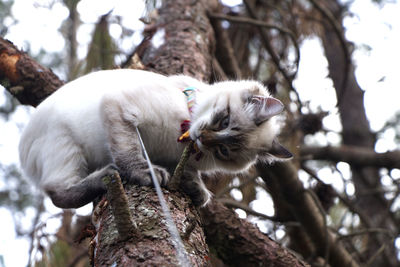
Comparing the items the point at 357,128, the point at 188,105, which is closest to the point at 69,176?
the point at 188,105

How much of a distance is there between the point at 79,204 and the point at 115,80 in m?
0.69

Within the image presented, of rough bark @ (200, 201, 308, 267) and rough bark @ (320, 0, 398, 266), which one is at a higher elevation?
rough bark @ (200, 201, 308, 267)

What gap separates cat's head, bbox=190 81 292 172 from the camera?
7.03 feet

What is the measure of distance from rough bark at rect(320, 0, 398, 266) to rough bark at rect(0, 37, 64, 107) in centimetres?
286

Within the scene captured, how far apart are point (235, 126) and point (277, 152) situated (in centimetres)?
35

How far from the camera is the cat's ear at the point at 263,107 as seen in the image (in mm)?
2213

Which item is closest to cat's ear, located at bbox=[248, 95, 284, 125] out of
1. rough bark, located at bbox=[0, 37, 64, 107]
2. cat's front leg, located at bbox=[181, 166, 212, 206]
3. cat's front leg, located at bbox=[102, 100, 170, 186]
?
cat's front leg, located at bbox=[181, 166, 212, 206]

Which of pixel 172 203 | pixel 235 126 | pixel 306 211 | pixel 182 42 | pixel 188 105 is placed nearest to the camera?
pixel 172 203

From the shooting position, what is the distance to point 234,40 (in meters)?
4.59

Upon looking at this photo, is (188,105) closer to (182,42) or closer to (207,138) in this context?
(207,138)

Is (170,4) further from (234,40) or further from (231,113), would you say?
(231,113)

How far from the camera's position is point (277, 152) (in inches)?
94.2

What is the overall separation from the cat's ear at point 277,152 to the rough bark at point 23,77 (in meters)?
1.47

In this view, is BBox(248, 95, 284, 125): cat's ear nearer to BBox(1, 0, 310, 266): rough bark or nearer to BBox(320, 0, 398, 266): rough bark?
BBox(1, 0, 310, 266): rough bark
